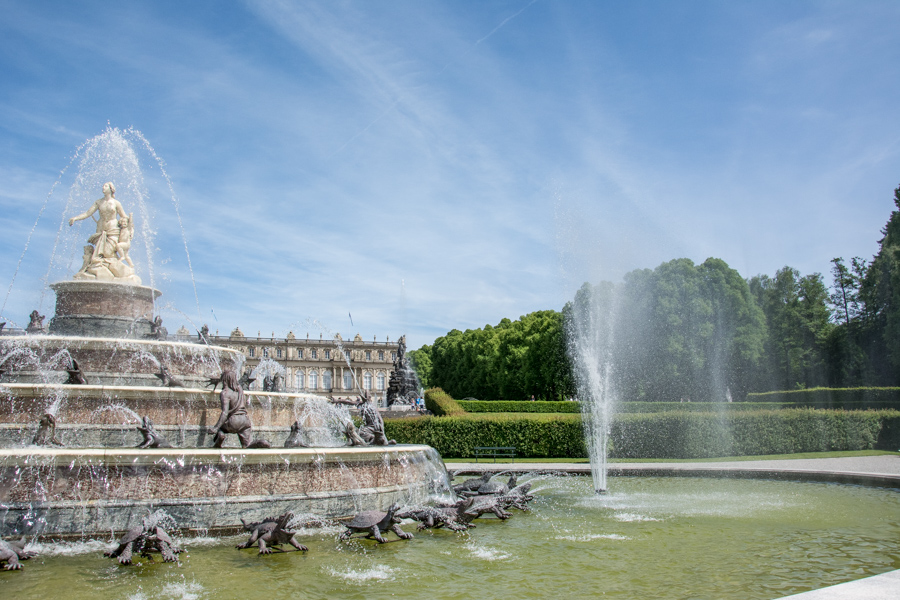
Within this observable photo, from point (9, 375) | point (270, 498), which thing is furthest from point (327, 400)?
point (9, 375)

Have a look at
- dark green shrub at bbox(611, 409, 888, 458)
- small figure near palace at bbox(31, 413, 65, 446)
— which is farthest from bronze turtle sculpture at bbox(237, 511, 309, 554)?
dark green shrub at bbox(611, 409, 888, 458)

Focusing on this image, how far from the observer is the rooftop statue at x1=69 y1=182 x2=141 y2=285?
634 inches

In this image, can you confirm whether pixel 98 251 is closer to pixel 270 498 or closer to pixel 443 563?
pixel 270 498

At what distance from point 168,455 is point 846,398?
122 feet

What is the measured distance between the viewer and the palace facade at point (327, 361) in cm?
10850

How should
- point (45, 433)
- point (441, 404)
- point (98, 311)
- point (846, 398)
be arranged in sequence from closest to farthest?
point (45, 433), point (98, 311), point (441, 404), point (846, 398)

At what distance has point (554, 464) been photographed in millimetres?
21062

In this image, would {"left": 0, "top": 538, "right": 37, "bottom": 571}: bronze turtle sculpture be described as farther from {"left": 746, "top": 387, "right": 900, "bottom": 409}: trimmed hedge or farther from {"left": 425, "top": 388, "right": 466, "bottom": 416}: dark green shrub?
{"left": 746, "top": 387, "right": 900, "bottom": 409}: trimmed hedge

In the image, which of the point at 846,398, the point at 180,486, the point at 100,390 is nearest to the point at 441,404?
the point at 100,390

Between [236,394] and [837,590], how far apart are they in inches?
338

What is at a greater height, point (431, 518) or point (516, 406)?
point (516, 406)

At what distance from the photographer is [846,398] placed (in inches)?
1385

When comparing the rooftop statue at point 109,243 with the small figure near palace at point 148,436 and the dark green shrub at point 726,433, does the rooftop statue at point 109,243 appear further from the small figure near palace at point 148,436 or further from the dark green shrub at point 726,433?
the dark green shrub at point 726,433

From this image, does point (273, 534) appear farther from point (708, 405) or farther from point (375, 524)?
point (708, 405)
